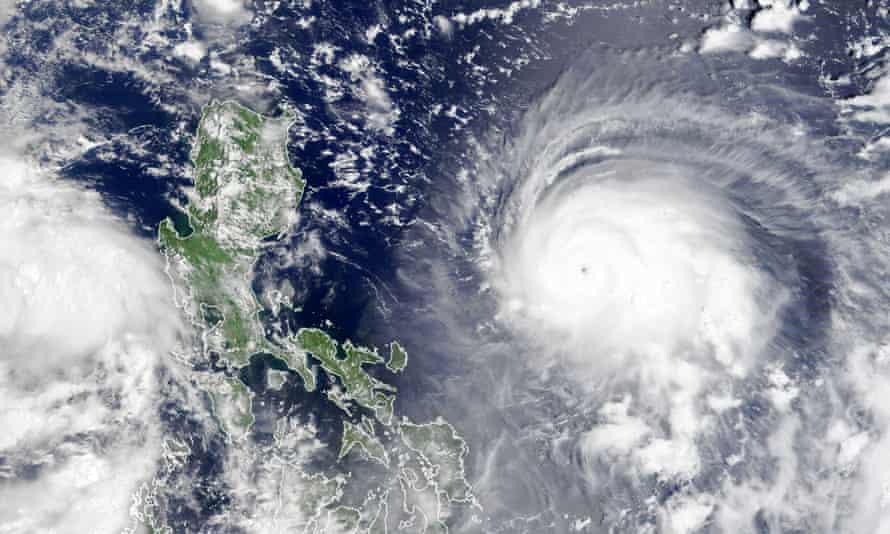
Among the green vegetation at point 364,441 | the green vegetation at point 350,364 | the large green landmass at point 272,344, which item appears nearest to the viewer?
the large green landmass at point 272,344

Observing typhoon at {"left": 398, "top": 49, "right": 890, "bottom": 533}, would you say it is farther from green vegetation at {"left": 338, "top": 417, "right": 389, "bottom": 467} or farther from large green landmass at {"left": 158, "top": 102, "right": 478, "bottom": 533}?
green vegetation at {"left": 338, "top": 417, "right": 389, "bottom": 467}

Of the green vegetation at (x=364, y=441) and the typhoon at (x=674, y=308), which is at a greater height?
the typhoon at (x=674, y=308)

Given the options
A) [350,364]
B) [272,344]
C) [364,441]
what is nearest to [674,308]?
[350,364]

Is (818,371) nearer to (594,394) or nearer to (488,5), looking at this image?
(594,394)

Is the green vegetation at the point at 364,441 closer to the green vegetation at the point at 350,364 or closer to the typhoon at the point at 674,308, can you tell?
the green vegetation at the point at 350,364

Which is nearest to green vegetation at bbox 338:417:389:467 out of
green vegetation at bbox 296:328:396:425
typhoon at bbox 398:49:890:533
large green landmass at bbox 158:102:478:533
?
large green landmass at bbox 158:102:478:533

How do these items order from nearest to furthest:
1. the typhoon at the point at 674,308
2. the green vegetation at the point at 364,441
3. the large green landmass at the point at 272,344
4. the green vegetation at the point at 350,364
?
1. the typhoon at the point at 674,308
2. the large green landmass at the point at 272,344
3. the green vegetation at the point at 350,364
4. the green vegetation at the point at 364,441

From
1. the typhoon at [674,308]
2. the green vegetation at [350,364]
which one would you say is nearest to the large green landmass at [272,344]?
the green vegetation at [350,364]
